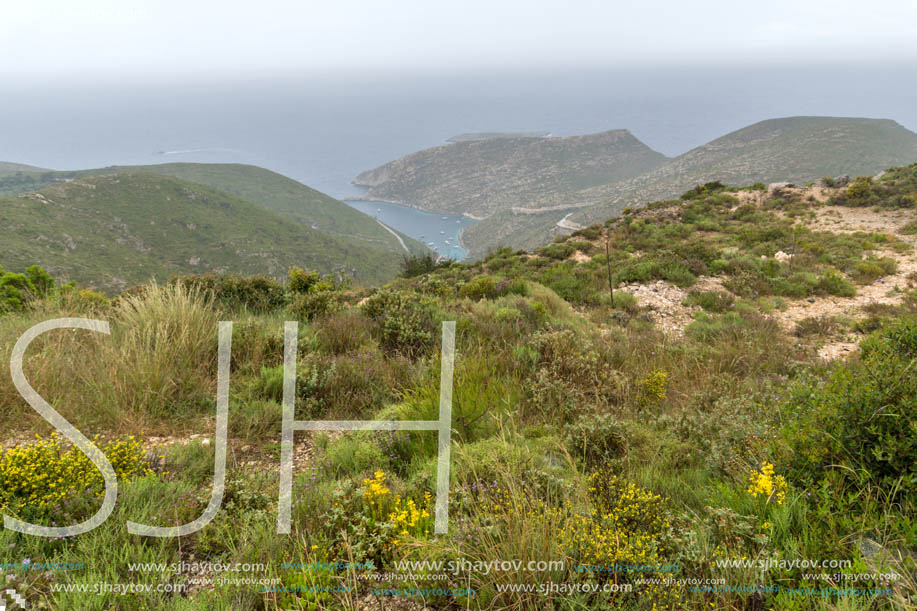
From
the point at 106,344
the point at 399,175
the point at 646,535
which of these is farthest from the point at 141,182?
the point at 399,175

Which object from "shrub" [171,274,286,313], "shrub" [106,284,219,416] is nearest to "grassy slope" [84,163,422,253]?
"shrub" [171,274,286,313]

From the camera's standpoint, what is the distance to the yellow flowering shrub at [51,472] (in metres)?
2.24

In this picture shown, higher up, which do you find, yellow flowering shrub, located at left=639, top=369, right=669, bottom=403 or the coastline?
yellow flowering shrub, located at left=639, top=369, right=669, bottom=403

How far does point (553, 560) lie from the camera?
1926 mm

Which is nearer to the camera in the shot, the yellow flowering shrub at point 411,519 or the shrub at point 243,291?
the yellow flowering shrub at point 411,519

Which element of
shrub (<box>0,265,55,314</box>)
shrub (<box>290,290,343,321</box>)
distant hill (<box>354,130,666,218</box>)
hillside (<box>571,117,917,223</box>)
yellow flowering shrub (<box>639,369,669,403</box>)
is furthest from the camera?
distant hill (<box>354,130,666,218</box>)

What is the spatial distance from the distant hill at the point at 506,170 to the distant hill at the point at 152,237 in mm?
69204

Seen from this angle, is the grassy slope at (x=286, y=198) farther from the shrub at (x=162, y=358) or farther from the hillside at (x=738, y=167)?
the shrub at (x=162, y=358)

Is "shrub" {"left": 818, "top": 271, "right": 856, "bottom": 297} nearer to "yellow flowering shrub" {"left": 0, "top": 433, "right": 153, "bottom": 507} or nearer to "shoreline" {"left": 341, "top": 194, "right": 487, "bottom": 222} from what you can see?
"yellow flowering shrub" {"left": 0, "top": 433, "right": 153, "bottom": 507}

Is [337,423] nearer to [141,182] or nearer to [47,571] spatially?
[47,571]

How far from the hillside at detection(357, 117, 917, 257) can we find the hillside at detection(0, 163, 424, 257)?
86.9 feet

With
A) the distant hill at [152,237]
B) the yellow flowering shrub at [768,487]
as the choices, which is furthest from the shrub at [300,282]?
the distant hill at [152,237]

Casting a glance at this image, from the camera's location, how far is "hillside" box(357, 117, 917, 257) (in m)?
64.4

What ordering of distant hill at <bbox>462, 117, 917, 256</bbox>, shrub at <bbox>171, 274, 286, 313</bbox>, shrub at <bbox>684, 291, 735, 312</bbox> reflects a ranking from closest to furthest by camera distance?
shrub at <bbox>171, 274, 286, 313</bbox> < shrub at <bbox>684, 291, 735, 312</bbox> < distant hill at <bbox>462, 117, 917, 256</bbox>
